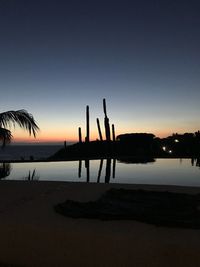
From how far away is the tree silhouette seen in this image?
7266 mm

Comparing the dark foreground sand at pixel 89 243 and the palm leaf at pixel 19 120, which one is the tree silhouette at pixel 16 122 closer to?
the palm leaf at pixel 19 120

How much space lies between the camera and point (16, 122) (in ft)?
23.9

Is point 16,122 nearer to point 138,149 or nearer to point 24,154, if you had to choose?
point 138,149

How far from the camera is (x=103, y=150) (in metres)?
20.9

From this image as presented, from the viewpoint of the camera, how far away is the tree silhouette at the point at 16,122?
7.27 m

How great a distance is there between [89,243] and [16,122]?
506 centimetres

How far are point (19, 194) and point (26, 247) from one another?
2.02 m

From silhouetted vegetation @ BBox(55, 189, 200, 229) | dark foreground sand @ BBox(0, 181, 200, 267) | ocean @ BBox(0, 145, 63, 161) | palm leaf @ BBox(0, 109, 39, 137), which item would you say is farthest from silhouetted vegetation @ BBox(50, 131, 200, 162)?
dark foreground sand @ BBox(0, 181, 200, 267)

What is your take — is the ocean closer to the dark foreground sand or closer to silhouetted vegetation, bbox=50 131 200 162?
silhouetted vegetation, bbox=50 131 200 162

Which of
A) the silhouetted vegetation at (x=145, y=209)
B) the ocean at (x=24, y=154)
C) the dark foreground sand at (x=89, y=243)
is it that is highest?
the silhouetted vegetation at (x=145, y=209)

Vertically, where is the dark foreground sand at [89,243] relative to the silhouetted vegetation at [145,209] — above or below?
below

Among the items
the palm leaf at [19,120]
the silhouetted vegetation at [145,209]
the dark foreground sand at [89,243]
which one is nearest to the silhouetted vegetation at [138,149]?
the palm leaf at [19,120]
